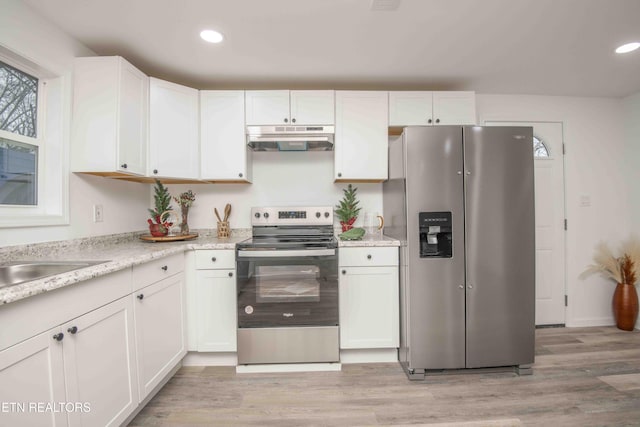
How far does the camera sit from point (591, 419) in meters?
1.54

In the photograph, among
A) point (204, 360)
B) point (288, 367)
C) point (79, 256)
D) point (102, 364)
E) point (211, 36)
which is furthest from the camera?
point (204, 360)

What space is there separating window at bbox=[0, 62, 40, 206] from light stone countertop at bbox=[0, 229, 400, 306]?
31 centimetres

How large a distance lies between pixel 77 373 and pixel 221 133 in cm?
184

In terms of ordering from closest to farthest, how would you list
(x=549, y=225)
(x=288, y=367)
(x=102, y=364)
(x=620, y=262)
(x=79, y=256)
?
(x=102, y=364)
(x=79, y=256)
(x=288, y=367)
(x=620, y=262)
(x=549, y=225)

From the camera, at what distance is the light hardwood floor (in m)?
1.55

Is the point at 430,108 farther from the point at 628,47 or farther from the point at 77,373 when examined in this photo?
the point at 77,373

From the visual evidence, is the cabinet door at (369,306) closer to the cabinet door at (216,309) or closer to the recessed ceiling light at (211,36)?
the cabinet door at (216,309)

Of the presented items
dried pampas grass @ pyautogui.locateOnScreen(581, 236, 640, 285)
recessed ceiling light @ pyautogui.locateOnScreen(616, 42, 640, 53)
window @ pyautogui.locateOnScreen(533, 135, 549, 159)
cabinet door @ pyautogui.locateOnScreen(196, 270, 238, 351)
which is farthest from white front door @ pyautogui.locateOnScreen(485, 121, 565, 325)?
cabinet door @ pyautogui.locateOnScreen(196, 270, 238, 351)

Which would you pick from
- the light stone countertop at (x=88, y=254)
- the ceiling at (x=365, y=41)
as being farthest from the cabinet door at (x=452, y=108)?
the light stone countertop at (x=88, y=254)

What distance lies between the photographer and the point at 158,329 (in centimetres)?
168

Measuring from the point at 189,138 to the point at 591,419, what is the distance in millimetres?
3359

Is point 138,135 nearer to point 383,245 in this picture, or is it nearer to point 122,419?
point 122,419

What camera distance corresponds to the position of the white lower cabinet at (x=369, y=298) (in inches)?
81.7

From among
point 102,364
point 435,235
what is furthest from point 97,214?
point 435,235
